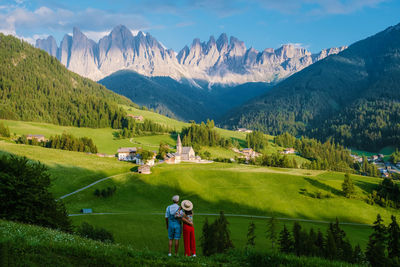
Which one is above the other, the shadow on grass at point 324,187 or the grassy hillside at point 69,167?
the grassy hillside at point 69,167

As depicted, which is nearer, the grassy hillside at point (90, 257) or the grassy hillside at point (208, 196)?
the grassy hillside at point (90, 257)

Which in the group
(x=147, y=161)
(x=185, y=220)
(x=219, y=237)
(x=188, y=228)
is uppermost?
(x=185, y=220)

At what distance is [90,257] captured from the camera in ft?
48.8

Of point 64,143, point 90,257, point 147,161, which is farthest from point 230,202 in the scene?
point 64,143

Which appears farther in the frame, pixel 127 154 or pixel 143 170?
pixel 127 154

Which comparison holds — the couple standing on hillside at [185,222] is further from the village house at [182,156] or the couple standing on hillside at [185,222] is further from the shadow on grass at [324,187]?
the village house at [182,156]

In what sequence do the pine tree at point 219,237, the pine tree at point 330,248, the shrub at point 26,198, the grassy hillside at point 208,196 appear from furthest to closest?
the grassy hillside at point 208,196 < the pine tree at point 219,237 < the pine tree at point 330,248 < the shrub at point 26,198

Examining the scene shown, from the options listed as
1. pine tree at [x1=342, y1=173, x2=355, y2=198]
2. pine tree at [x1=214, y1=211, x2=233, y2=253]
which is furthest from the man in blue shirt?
pine tree at [x1=342, y1=173, x2=355, y2=198]

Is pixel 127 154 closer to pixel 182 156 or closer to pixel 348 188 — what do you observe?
pixel 182 156

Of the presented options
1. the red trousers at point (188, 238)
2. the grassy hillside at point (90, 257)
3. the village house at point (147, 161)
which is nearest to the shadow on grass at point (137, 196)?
the village house at point (147, 161)

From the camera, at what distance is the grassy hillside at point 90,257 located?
1346 cm

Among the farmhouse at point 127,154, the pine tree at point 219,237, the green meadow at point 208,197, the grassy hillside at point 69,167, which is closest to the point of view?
the pine tree at point 219,237

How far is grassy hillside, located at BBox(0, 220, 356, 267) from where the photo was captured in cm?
1346

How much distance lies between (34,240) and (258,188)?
9022 centimetres
